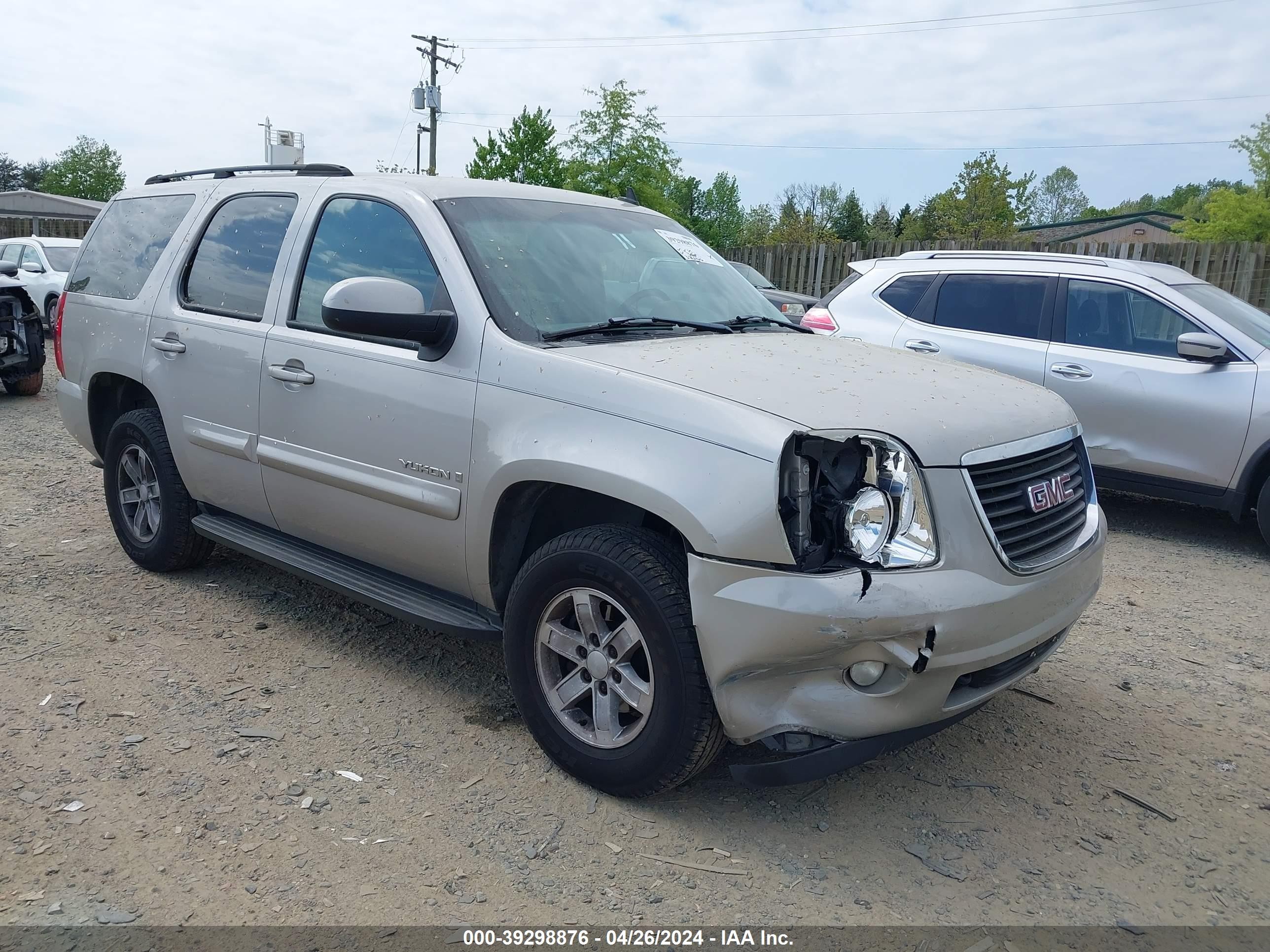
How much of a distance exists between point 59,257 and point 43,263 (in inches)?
12.8

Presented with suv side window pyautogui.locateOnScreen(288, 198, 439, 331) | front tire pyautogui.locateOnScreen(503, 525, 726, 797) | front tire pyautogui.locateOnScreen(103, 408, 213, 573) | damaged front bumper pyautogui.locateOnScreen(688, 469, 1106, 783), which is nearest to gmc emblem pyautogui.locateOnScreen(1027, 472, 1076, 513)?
damaged front bumper pyautogui.locateOnScreen(688, 469, 1106, 783)

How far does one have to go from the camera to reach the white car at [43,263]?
15.1 m

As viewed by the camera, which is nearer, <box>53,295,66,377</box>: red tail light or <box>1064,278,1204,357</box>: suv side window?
<box>53,295,66,377</box>: red tail light

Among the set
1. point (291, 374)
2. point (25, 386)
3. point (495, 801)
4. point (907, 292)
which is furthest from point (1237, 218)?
point (495, 801)

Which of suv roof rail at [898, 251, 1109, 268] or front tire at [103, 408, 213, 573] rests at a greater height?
suv roof rail at [898, 251, 1109, 268]

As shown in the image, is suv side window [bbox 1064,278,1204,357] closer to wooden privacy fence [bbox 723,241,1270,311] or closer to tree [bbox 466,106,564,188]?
wooden privacy fence [bbox 723,241,1270,311]

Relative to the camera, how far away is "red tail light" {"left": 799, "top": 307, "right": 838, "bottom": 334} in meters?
7.95

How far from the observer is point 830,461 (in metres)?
2.78

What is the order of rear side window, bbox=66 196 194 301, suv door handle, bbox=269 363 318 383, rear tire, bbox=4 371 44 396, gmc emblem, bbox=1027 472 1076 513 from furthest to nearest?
rear tire, bbox=4 371 44 396 < rear side window, bbox=66 196 194 301 < suv door handle, bbox=269 363 318 383 < gmc emblem, bbox=1027 472 1076 513

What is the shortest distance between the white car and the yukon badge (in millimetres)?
13780

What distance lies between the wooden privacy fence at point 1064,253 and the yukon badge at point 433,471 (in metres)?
8.25

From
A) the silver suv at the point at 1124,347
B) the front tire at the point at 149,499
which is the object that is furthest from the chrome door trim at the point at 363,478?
the silver suv at the point at 1124,347

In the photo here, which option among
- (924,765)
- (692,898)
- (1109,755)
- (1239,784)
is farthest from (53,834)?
(1239,784)

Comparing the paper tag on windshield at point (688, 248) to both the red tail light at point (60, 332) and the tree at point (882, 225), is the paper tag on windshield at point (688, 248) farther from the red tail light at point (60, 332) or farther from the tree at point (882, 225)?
the tree at point (882, 225)
